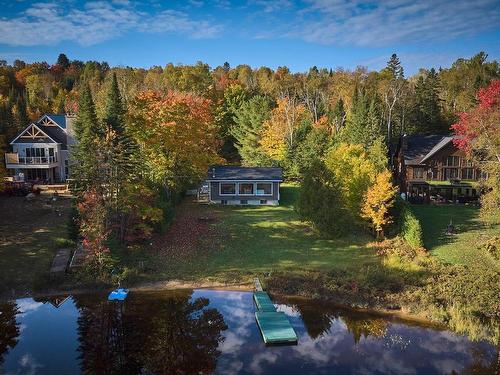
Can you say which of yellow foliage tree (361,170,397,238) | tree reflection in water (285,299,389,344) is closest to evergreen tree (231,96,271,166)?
yellow foliage tree (361,170,397,238)

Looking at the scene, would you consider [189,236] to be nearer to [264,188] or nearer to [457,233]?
[264,188]

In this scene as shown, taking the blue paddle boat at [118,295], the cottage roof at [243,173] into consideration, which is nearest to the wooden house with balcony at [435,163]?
the cottage roof at [243,173]

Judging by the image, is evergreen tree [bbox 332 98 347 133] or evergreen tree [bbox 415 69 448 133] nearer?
evergreen tree [bbox 332 98 347 133]

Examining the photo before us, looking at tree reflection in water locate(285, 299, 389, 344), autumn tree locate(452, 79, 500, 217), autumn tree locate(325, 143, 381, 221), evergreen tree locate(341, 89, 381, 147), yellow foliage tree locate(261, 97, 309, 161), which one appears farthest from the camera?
yellow foliage tree locate(261, 97, 309, 161)

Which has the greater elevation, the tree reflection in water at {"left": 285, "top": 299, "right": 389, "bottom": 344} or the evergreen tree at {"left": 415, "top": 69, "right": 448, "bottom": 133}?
the evergreen tree at {"left": 415, "top": 69, "right": 448, "bottom": 133}

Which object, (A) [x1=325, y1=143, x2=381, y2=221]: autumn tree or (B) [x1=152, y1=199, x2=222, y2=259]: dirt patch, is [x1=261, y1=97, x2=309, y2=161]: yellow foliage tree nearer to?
(B) [x1=152, y1=199, x2=222, y2=259]: dirt patch

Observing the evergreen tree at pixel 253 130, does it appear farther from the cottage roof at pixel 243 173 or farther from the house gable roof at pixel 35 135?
→ the house gable roof at pixel 35 135

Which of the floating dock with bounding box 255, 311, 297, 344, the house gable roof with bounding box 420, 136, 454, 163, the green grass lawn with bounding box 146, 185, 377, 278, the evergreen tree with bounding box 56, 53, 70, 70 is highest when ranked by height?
the evergreen tree with bounding box 56, 53, 70, 70

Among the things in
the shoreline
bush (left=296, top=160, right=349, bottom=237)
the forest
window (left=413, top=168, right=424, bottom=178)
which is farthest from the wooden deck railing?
window (left=413, top=168, right=424, bottom=178)

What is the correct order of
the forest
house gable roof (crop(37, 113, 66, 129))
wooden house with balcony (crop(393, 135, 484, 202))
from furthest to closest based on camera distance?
wooden house with balcony (crop(393, 135, 484, 202))
house gable roof (crop(37, 113, 66, 129))
the forest
